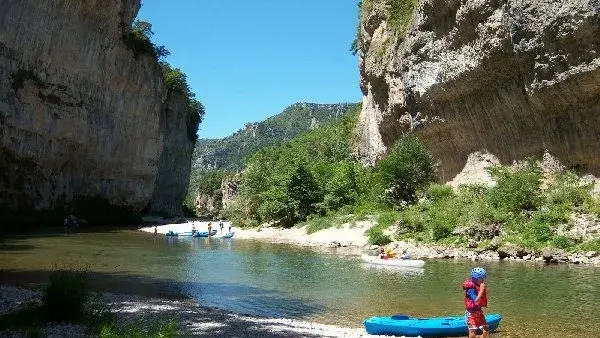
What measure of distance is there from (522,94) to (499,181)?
16.9 feet

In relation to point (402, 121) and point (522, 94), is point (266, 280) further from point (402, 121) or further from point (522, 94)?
point (402, 121)

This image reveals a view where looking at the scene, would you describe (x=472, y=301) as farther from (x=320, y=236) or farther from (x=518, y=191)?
(x=320, y=236)

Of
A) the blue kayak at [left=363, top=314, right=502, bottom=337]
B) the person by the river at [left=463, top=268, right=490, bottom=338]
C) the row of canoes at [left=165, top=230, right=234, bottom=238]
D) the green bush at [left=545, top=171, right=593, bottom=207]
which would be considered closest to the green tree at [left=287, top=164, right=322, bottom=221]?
the row of canoes at [left=165, top=230, right=234, bottom=238]

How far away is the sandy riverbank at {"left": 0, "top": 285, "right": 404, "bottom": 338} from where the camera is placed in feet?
31.1

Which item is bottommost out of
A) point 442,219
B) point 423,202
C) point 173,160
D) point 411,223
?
point 411,223

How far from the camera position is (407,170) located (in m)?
37.0

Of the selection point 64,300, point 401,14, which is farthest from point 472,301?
point 401,14

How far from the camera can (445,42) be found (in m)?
34.6

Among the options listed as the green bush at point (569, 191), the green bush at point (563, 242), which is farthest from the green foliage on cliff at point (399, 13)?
the green bush at point (563, 242)

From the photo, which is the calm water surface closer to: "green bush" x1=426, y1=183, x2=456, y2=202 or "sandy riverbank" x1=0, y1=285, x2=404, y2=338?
"sandy riverbank" x1=0, y1=285, x2=404, y2=338

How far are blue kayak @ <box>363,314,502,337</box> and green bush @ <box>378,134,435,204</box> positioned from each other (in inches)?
1039

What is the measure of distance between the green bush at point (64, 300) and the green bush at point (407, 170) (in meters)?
30.1

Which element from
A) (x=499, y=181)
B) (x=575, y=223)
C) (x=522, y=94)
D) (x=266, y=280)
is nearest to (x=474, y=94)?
(x=522, y=94)

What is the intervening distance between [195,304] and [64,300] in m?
5.31
